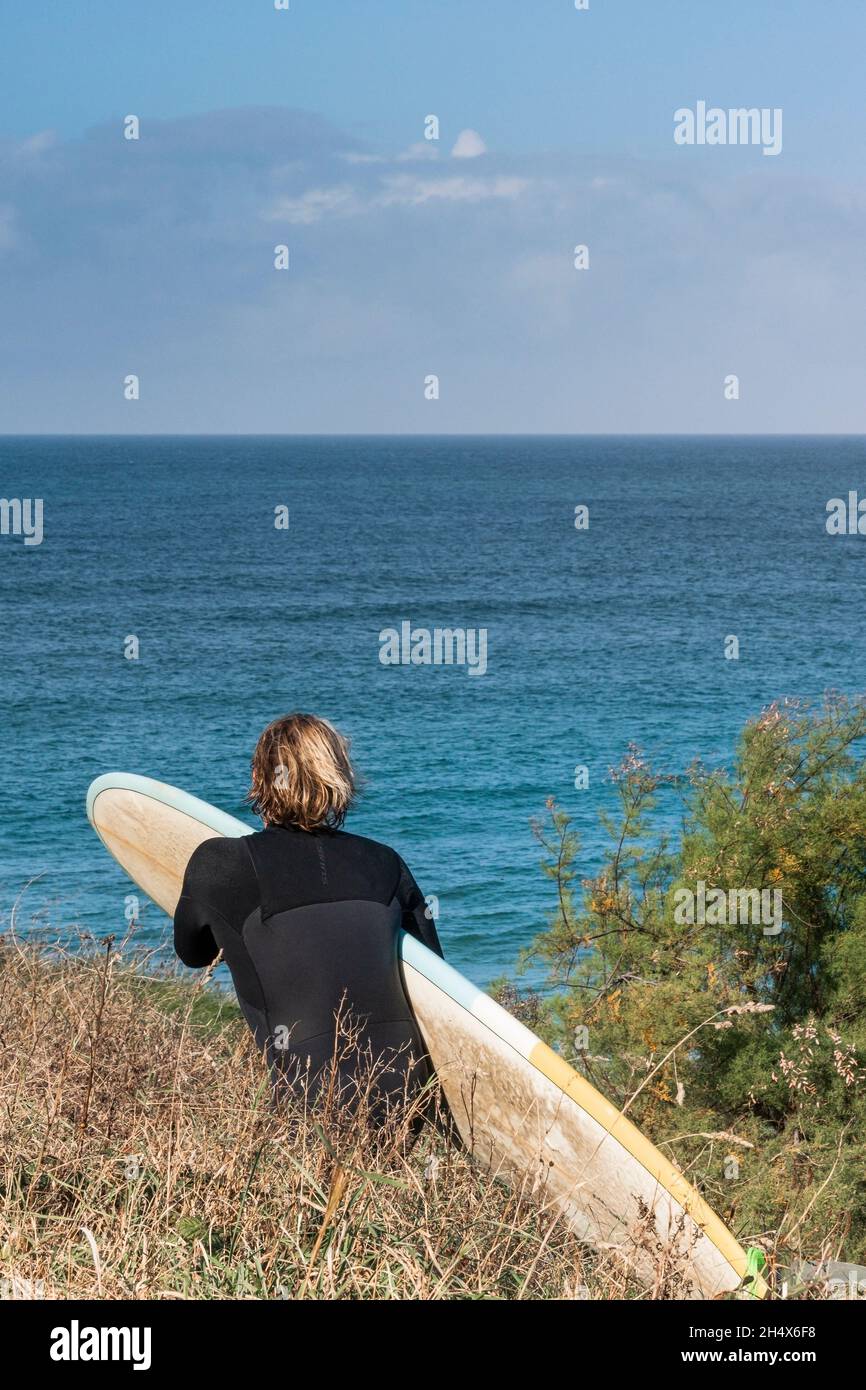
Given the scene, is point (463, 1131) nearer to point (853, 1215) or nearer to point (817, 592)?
point (853, 1215)

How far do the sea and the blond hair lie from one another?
775 cm

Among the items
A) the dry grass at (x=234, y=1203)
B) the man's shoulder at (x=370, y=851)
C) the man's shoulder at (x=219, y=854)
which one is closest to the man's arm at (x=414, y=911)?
the man's shoulder at (x=370, y=851)

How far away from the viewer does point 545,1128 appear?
4.00 meters

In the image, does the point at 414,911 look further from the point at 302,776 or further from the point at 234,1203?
the point at 234,1203

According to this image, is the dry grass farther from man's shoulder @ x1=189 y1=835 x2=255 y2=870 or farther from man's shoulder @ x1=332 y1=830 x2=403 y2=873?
man's shoulder @ x1=332 y1=830 x2=403 y2=873

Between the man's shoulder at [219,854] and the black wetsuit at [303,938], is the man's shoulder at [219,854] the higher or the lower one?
the higher one

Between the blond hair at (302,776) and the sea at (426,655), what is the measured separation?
775cm

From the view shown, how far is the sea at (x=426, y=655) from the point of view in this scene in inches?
1508

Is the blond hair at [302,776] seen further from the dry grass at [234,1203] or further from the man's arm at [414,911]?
the dry grass at [234,1203]

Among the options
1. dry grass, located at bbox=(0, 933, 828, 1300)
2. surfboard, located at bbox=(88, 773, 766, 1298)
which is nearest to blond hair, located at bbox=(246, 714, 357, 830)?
surfboard, located at bbox=(88, 773, 766, 1298)

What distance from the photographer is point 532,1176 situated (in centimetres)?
395

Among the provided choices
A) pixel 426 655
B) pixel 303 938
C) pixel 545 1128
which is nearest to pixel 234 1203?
pixel 303 938
